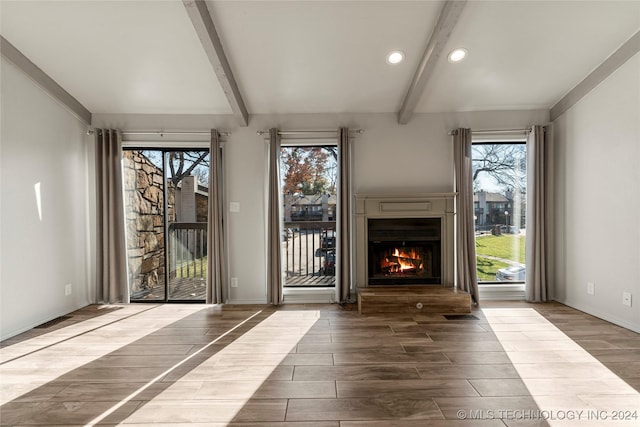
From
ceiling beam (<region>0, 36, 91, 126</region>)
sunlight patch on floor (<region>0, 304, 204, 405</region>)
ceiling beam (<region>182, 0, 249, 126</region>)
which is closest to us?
sunlight patch on floor (<region>0, 304, 204, 405</region>)

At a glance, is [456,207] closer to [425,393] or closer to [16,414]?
[425,393]

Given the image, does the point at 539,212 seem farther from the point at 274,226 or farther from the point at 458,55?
the point at 274,226

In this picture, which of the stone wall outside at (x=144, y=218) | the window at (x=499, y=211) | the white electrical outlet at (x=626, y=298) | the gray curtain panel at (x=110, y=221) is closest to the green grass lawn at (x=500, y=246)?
the window at (x=499, y=211)

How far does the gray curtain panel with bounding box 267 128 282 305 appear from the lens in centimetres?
394

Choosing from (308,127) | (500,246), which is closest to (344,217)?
(308,127)

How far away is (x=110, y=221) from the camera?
3.91 m

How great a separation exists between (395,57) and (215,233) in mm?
2830

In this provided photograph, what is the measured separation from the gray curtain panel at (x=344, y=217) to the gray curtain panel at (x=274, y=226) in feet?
2.51

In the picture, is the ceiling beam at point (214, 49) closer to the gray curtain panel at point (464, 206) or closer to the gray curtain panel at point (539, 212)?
the gray curtain panel at point (464, 206)

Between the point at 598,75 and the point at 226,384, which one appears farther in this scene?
the point at 598,75

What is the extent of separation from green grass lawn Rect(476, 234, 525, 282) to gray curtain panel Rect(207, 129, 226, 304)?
131 inches

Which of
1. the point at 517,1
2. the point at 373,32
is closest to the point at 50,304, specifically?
the point at 373,32

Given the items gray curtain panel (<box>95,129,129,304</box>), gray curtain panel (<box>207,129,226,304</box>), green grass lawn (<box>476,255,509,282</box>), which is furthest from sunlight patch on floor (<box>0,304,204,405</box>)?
green grass lawn (<box>476,255,509,282</box>)

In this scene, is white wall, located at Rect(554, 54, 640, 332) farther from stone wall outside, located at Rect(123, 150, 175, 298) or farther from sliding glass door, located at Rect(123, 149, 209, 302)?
stone wall outside, located at Rect(123, 150, 175, 298)
